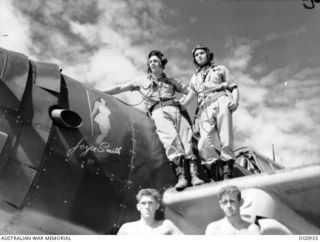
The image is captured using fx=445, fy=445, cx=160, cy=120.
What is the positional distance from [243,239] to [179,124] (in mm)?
2662

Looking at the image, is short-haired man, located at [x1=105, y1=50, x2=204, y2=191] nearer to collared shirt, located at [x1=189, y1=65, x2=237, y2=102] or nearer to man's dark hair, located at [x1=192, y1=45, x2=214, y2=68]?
collared shirt, located at [x1=189, y1=65, x2=237, y2=102]

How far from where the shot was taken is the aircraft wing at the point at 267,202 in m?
4.99

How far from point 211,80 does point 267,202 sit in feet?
7.30

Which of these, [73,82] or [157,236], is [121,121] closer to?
[73,82]

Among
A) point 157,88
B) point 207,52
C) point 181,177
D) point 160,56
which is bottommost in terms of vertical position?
point 181,177

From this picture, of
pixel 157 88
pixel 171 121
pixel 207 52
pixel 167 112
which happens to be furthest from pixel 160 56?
pixel 171 121

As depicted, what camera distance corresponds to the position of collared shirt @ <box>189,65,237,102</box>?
6532mm

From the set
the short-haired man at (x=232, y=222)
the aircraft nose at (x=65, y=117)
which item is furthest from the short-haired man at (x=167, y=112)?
the short-haired man at (x=232, y=222)

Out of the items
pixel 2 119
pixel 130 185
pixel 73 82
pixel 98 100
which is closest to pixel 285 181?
pixel 130 185

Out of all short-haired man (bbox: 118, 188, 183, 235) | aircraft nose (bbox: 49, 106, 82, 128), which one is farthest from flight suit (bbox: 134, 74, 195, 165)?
short-haired man (bbox: 118, 188, 183, 235)

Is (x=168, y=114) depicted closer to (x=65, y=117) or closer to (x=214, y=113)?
(x=214, y=113)

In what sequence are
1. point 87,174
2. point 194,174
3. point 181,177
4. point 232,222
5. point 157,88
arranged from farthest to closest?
point 157,88 → point 194,174 → point 181,177 → point 87,174 → point 232,222

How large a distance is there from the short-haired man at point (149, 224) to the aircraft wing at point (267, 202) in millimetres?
1262

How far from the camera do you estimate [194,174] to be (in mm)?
5746
